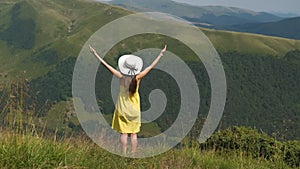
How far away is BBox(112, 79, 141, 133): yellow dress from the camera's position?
7.03 metres

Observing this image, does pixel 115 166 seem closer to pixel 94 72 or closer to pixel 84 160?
pixel 84 160

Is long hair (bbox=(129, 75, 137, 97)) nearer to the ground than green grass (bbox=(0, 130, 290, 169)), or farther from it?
farther from it

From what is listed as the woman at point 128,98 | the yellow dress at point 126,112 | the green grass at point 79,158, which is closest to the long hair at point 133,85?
the woman at point 128,98

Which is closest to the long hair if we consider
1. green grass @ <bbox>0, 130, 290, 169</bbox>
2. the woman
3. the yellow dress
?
the woman

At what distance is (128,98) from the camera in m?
7.08

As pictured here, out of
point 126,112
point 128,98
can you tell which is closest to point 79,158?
point 126,112

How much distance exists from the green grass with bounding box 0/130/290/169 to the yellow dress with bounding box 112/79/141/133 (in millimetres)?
716

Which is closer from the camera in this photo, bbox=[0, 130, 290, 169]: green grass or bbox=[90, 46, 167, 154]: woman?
bbox=[0, 130, 290, 169]: green grass

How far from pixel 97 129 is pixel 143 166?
1583 millimetres

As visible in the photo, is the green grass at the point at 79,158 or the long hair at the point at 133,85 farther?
the long hair at the point at 133,85

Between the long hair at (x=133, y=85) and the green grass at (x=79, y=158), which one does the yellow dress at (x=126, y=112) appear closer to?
the long hair at (x=133, y=85)

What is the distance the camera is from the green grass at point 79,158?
486 centimetres

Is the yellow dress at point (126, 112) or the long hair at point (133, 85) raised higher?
the long hair at point (133, 85)

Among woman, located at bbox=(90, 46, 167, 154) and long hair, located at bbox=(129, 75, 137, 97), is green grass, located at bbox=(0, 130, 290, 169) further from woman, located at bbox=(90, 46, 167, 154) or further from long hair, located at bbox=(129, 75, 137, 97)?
long hair, located at bbox=(129, 75, 137, 97)
